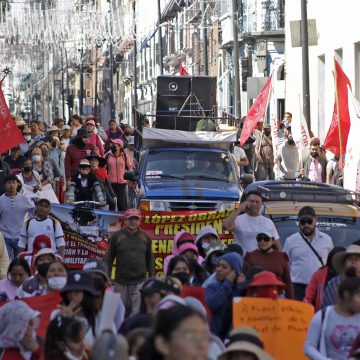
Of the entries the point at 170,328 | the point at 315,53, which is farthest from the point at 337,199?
the point at 315,53

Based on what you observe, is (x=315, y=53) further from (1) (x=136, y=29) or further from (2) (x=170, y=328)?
(2) (x=170, y=328)

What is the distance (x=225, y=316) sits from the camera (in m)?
11.4

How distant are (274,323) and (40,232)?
6.63 meters

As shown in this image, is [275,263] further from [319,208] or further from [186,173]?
[186,173]

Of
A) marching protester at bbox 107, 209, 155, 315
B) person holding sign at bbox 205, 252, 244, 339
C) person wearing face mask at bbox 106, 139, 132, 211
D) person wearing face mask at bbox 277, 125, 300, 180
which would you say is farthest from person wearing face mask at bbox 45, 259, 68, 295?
person wearing face mask at bbox 277, 125, 300, 180

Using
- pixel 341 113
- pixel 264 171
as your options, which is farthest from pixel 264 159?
pixel 341 113

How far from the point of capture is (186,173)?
2317 centimetres

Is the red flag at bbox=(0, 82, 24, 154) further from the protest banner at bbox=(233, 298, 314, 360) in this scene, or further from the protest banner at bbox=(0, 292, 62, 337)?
the protest banner at bbox=(233, 298, 314, 360)

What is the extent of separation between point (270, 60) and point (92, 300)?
141 ft

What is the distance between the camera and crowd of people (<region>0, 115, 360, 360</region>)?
24.3ft

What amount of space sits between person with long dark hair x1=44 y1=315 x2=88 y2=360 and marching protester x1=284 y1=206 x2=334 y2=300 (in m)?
6.13

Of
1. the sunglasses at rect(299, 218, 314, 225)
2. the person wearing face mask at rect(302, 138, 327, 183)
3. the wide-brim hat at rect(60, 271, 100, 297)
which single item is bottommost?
the person wearing face mask at rect(302, 138, 327, 183)

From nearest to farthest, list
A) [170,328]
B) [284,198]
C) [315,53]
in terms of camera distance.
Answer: [170,328]
[284,198]
[315,53]

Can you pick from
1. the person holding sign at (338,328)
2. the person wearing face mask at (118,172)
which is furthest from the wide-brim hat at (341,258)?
the person wearing face mask at (118,172)
